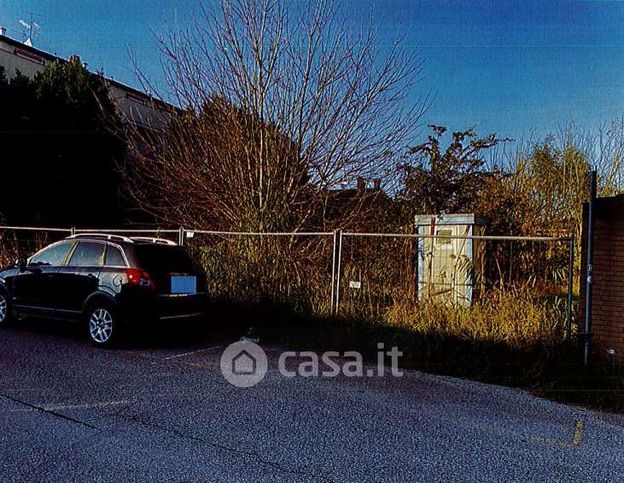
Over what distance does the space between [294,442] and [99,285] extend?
4315mm

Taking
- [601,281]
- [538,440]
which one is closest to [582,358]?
[601,281]

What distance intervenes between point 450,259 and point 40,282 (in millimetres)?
6345

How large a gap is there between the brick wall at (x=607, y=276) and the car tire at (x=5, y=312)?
8353mm

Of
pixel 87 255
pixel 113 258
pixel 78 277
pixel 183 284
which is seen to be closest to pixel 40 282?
pixel 78 277

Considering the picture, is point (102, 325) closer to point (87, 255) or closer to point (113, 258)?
point (113, 258)

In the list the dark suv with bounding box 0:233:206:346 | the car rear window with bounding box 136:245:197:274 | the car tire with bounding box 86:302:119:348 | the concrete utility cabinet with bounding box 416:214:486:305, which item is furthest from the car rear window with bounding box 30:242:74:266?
the concrete utility cabinet with bounding box 416:214:486:305

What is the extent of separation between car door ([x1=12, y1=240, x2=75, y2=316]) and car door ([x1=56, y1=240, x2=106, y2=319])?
0.56ft

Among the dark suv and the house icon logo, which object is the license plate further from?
the house icon logo

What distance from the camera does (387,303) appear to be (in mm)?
8336

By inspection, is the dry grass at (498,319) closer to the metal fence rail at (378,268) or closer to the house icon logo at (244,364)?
the metal fence rail at (378,268)

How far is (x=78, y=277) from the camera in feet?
24.2

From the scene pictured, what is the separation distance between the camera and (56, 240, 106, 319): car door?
725 cm

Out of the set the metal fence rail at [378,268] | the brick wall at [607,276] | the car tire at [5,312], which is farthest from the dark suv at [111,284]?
the brick wall at [607,276]

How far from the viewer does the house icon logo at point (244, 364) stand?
5684 mm
